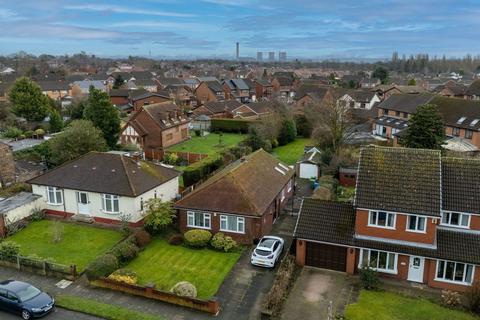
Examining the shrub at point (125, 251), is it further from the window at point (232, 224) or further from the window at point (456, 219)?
the window at point (456, 219)

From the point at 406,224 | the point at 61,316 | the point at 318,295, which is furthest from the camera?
the point at 406,224

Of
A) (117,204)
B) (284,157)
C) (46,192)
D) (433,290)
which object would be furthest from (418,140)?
(46,192)

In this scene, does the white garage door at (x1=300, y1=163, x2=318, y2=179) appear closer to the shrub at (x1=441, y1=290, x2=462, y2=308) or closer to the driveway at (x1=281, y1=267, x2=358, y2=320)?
the driveway at (x1=281, y1=267, x2=358, y2=320)

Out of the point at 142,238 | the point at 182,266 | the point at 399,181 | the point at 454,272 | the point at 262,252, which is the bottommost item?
the point at 182,266

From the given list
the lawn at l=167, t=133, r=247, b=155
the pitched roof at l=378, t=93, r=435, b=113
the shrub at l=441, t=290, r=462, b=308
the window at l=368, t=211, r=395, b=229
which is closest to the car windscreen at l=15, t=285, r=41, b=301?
the window at l=368, t=211, r=395, b=229

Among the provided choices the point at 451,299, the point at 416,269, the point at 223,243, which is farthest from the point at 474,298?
the point at 223,243

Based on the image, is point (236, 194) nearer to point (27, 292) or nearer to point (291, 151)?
point (27, 292)

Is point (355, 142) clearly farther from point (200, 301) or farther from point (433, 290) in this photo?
point (200, 301)
